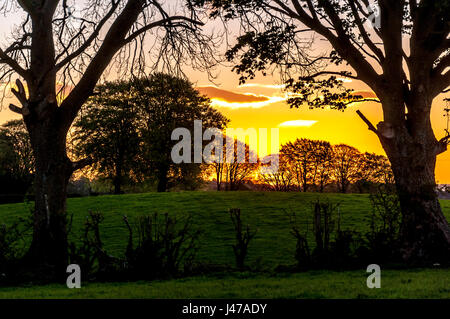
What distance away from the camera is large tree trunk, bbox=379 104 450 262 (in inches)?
569

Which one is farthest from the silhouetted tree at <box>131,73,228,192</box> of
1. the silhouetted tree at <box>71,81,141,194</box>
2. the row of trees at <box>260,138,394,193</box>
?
the row of trees at <box>260,138,394,193</box>

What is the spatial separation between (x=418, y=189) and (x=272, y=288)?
22.9 ft

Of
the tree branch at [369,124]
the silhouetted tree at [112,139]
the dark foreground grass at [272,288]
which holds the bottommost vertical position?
the dark foreground grass at [272,288]

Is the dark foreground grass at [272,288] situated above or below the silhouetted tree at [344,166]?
below

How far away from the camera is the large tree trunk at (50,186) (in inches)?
538

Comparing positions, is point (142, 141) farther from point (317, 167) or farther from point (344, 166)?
point (344, 166)

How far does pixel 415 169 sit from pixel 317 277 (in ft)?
17.3

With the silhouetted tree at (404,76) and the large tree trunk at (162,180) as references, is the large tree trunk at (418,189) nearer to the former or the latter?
the silhouetted tree at (404,76)

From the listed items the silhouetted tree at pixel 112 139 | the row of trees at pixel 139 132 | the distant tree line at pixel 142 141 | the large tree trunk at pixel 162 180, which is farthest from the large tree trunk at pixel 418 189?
the silhouetted tree at pixel 112 139
